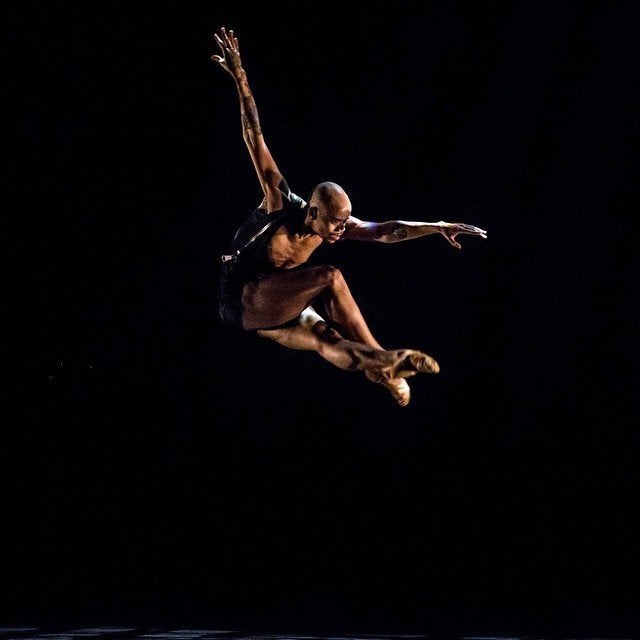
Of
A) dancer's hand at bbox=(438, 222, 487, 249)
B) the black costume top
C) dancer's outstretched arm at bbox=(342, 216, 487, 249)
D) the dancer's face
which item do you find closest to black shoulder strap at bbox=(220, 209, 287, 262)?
the black costume top

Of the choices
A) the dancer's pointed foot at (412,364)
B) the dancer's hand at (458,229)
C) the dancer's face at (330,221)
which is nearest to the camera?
the dancer's pointed foot at (412,364)

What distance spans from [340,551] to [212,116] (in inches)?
110

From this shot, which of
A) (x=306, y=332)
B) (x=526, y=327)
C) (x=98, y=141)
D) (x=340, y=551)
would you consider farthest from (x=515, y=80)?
(x=340, y=551)

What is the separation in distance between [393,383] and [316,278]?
0.57 meters

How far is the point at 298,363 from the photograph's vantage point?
5.82 metres

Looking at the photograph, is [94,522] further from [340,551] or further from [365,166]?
[365,166]

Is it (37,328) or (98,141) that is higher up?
(98,141)

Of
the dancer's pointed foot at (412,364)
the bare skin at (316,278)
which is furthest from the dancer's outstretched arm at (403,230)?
the dancer's pointed foot at (412,364)

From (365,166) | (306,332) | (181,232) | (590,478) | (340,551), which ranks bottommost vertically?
(340,551)

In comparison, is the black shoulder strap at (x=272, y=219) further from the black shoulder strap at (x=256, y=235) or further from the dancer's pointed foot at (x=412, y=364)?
the dancer's pointed foot at (x=412, y=364)

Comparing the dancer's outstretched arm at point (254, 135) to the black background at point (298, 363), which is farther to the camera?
the black background at point (298, 363)

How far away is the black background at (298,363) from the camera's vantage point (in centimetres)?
540

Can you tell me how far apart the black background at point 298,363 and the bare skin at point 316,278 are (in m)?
1.44

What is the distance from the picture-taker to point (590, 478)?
5.37m
